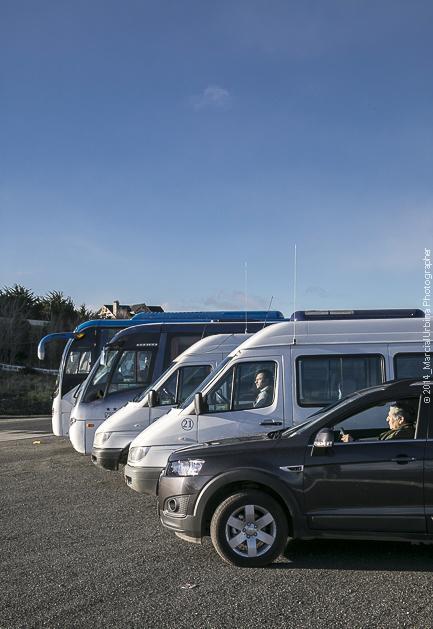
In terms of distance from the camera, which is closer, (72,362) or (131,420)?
(131,420)

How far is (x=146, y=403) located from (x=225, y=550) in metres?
5.08

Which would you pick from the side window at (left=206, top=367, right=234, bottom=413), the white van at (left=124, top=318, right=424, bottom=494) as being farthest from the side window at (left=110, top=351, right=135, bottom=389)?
the side window at (left=206, top=367, right=234, bottom=413)

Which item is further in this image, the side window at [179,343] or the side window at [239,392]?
the side window at [179,343]

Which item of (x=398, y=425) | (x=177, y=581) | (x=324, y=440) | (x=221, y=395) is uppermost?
(x=221, y=395)

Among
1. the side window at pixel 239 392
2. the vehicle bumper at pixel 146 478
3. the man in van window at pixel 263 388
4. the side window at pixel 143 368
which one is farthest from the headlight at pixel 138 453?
the side window at pixel 143 368

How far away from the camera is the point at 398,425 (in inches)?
279

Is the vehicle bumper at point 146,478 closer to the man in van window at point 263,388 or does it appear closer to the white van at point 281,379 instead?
the white van at point 281,379

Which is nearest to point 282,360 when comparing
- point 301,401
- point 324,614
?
point 301,401

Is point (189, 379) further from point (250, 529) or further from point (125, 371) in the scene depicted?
point (250, 529)

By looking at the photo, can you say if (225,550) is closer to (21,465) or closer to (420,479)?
(420,479)

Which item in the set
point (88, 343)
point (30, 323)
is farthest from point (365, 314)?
point (30, 323)

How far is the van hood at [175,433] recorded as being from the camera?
9.38 m

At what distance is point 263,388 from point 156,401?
2442 millimetres

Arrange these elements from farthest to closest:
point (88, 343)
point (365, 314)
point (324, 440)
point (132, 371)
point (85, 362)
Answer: point (88, 343)
point (85, 362)
point (132, 371)
point (365, 314)
point (324, 440)
